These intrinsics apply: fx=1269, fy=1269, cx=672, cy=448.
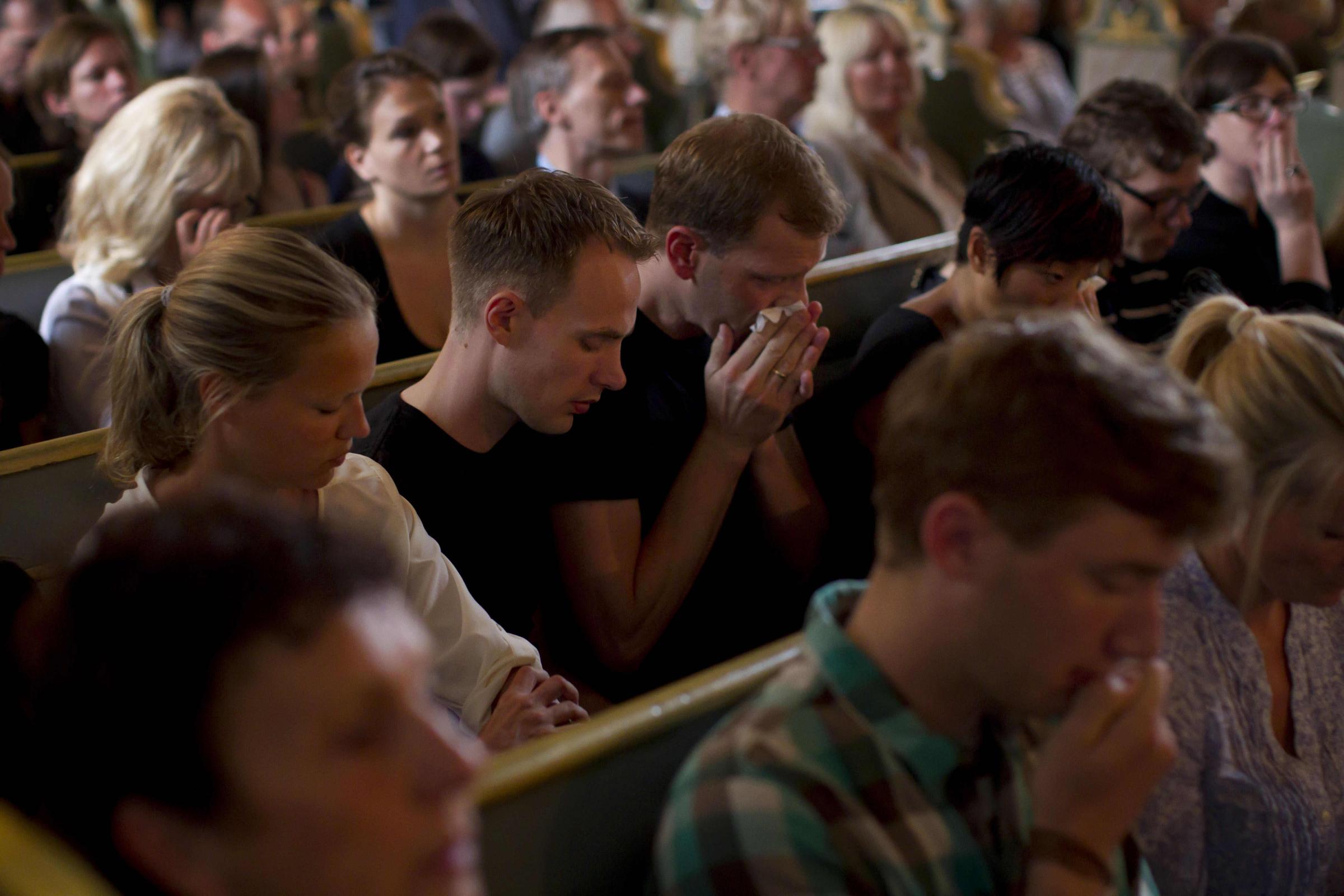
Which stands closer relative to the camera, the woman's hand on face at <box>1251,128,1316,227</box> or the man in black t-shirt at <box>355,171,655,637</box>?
the man in black t-shirt at <box>355,171,655,637</box>

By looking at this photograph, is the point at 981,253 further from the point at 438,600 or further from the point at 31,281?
the point at 31,281

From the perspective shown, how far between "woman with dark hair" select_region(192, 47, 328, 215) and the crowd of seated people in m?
0.56

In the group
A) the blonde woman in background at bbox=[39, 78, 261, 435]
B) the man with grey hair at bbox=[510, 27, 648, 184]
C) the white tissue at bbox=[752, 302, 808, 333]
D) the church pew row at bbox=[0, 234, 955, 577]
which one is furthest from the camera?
the man with grey hair at bbox=[510, 27, 648, 184]

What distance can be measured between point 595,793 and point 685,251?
1.12m

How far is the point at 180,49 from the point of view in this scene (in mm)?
5023

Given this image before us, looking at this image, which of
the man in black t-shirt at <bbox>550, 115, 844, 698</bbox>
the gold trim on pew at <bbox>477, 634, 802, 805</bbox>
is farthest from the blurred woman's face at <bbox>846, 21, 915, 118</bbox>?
the gold trim on pew at <bbox>477, 634, 802, 805</bbox>

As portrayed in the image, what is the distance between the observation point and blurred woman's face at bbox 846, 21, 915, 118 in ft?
13.0

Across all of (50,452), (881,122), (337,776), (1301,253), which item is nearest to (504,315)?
(50,452)

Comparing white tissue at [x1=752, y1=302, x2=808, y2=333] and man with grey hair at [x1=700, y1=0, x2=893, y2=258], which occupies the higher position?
white tissue at [x1=752, y1=302, x2=808, y2=333]

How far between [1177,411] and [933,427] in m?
0.18

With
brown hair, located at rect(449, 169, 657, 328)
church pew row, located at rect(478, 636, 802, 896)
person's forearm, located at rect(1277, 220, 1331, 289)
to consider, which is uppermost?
brown hair, located at rect(449, 169, 657, 328)

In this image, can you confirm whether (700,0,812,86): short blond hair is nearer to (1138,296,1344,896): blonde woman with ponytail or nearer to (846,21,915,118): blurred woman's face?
(846,21,915,118): blurred woman's face

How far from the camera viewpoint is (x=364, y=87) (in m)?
3.04


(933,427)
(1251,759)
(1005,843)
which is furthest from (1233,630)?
(933,427)
